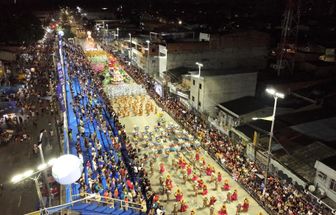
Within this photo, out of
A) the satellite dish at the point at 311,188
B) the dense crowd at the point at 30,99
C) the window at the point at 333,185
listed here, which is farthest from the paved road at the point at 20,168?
the window at the point at 333,185

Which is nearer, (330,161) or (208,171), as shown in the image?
(330,161)

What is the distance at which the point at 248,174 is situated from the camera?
22.9 metres

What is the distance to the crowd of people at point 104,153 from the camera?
2045 cm

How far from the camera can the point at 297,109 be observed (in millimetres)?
33469

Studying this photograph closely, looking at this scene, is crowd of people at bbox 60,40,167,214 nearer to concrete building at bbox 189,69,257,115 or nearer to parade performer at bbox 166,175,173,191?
parade performer at bbox 166,175,173,191

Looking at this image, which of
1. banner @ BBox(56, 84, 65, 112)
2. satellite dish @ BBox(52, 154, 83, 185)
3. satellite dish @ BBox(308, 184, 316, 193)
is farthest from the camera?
banner @ BBox(56, 84, 65, 112)

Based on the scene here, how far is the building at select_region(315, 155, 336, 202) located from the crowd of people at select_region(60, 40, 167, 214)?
1120 cm

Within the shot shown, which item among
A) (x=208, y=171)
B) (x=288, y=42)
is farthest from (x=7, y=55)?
(x=288, y=42)

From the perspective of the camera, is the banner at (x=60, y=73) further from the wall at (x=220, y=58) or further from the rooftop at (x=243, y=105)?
the rooftop at (x=243, y=105)

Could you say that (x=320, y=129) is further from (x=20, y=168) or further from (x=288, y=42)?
(x=20, y=168)

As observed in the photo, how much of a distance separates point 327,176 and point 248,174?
204 inches

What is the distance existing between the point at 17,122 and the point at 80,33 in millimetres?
60957

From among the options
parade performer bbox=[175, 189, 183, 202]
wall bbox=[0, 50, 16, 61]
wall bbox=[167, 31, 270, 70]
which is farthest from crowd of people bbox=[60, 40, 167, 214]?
wall bbox=[0, 50, 16, 61]

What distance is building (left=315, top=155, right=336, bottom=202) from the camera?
67.0 ft
